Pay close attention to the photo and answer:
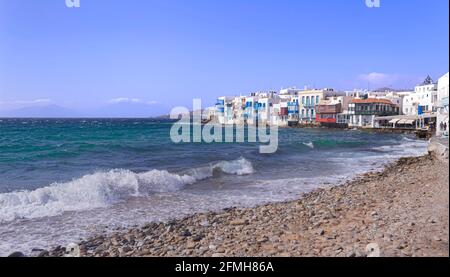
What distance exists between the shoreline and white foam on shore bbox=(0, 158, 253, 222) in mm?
2847

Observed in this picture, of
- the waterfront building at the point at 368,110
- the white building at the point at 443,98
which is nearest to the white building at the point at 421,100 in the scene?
the waterfront building at the point at 368,110

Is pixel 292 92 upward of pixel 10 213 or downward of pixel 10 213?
upward

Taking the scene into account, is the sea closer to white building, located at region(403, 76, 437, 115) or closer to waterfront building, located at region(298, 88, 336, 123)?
white building, located at region(403, 76, 437, 115)

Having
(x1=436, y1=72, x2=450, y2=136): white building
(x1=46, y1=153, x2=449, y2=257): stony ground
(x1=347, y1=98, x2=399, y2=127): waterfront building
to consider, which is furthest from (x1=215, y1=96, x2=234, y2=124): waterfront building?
(x1=46, y1=153, x2=449, y2=257): stony ground

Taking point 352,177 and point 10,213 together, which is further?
point 352,177

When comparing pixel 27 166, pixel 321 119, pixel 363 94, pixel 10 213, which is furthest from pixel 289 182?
pixel 363 94

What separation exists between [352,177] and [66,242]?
409 inches

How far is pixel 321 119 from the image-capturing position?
6550 centimetres

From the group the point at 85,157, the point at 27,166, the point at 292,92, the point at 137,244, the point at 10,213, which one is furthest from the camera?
the point at 292,92

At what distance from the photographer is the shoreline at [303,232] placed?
4536 millimetres

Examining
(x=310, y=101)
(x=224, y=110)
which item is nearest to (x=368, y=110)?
(x=310, y=101)

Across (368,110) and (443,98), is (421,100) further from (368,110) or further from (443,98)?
(443,98)
